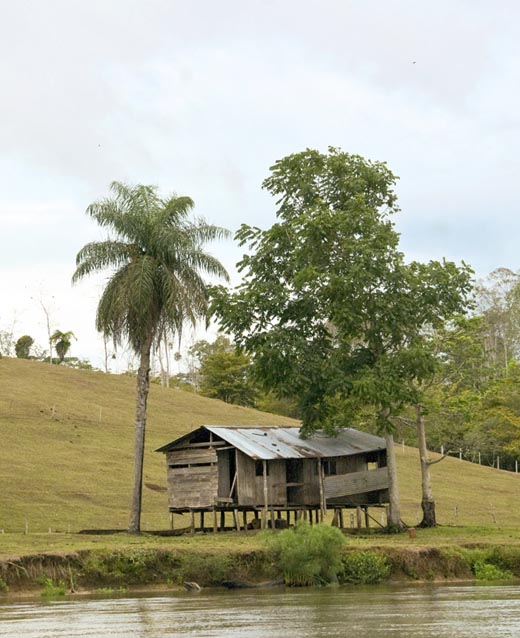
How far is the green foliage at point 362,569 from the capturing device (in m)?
32.2

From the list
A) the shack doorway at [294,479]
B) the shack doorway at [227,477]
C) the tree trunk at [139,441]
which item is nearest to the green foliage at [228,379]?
the shack doorway at [294,479]

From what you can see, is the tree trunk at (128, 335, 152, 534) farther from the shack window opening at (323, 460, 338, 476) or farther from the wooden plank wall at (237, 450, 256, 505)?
the shack window opening at (323, 460, 338, 476)

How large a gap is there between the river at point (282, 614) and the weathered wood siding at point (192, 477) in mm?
17640

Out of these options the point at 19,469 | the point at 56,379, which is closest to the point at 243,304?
the point at 19,469

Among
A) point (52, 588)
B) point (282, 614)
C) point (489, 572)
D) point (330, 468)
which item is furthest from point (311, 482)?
point (282, 614)

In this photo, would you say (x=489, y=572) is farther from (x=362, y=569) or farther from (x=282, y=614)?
(x=282, y=614)

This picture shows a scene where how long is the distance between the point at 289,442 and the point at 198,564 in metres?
18.6

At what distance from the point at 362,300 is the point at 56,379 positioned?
185 ft

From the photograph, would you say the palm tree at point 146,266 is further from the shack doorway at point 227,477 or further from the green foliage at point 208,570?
the green foliage at point 208,570

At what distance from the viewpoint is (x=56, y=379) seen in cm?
9700

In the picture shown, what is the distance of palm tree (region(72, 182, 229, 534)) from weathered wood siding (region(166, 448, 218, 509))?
3.51m

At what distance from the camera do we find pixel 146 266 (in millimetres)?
44562

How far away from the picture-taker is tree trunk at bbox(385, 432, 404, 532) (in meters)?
47.7

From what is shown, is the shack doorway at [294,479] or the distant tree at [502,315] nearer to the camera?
the shack doorway at [294,479]
